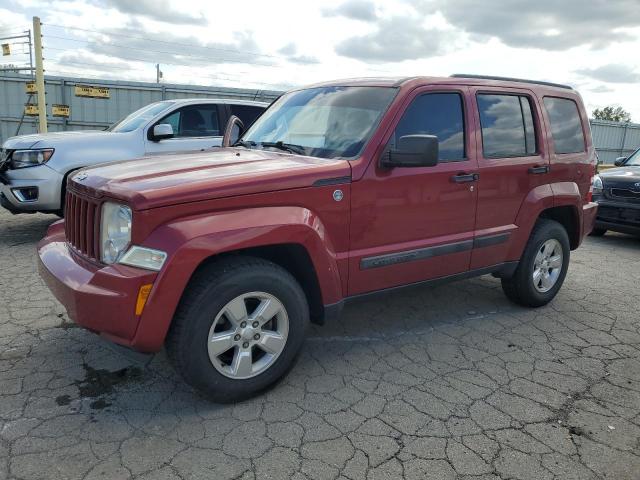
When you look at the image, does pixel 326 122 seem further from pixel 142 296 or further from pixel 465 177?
pixel 142 296

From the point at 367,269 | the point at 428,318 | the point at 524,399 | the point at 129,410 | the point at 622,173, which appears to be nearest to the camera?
the point at 129,410

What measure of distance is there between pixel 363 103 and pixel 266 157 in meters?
0.80

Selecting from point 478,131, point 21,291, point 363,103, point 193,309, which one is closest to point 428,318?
point 478,131

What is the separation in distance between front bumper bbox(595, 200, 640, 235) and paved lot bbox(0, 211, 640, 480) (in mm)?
3490

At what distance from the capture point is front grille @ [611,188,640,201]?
7500 mm

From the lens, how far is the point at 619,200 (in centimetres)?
770

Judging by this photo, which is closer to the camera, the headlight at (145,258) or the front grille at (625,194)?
the headlight at (145,258)

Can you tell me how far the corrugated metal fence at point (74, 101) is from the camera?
42.9ft

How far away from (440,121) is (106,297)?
2571mm

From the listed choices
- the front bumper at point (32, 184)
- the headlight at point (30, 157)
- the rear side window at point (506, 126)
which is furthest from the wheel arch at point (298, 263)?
the headlight at point (30, 157)

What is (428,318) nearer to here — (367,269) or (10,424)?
(367,269)

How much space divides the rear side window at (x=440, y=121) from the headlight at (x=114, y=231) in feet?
6.03

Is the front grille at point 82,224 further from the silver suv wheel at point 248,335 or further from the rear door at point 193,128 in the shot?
the rear door at point 193,128

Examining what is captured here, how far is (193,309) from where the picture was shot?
2.77 metres
